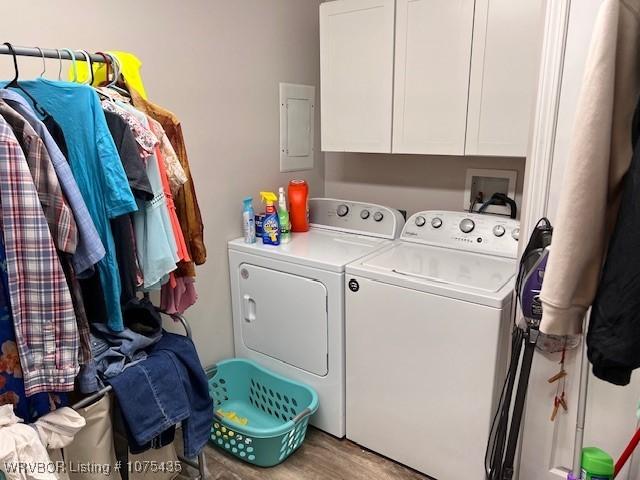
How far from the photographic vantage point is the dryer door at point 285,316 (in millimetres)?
2008

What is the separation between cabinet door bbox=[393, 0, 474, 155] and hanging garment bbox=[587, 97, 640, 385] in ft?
4.53

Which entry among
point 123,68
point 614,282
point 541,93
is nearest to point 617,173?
point 614,282

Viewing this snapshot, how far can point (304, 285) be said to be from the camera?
79.0 inches

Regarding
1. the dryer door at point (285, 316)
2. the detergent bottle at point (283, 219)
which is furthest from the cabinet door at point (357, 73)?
the dryer door at point (285, 316)

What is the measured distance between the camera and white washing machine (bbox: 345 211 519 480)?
64.0 inches

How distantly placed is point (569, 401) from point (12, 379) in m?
1.70

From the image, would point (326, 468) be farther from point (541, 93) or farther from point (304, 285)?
point (541, 93)

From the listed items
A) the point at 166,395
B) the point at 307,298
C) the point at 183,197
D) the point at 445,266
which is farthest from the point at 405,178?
the point at 166,395

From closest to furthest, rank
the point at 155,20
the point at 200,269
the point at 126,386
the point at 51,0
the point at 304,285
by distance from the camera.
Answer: the point at 126,386 → the point at 51,0 → the point at 155,20 → the point at 304,285 → the point at 200,269

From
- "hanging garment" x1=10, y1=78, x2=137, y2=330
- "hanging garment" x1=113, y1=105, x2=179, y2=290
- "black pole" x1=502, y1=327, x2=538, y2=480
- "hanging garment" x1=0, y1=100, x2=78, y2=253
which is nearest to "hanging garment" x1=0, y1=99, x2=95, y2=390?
"hanging garment" x1=0, y1=100, x2=78, y2=253

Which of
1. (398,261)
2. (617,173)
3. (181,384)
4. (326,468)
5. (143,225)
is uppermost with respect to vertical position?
(617,173)

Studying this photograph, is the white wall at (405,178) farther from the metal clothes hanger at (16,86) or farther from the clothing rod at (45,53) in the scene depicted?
the metal clothes hanger at (16,86)

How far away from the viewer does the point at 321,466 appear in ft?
6.49

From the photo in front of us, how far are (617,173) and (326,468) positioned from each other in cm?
173
